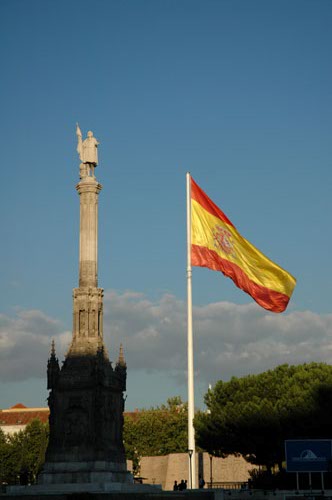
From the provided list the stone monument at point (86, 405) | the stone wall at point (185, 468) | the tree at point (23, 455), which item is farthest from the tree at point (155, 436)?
the stone monument at point (86, 405)

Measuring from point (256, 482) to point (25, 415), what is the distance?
108 m

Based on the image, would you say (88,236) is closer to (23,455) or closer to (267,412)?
(267,412)

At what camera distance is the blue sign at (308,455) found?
47.2 metres

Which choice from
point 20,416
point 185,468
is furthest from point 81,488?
point 20,416

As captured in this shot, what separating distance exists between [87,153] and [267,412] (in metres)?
26.3

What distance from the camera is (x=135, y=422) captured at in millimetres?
118938

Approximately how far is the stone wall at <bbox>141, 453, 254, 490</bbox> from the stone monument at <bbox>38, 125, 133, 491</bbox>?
2429 cm

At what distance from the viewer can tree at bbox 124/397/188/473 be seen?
11488 cm

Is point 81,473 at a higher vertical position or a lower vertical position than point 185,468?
lower

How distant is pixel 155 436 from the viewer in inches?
4560

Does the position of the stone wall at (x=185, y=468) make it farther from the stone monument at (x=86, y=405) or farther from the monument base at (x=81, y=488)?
the monument base at (x=81, y=488)

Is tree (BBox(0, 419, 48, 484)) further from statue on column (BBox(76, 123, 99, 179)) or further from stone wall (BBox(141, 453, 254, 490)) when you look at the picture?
statue on column (BBox(76, 123, 99, 179))

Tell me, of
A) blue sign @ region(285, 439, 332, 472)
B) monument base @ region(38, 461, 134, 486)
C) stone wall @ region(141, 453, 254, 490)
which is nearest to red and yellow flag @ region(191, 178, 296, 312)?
blue sign @ region(285, 439, 332, 472)

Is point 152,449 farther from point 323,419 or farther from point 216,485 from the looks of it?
point 323,419
